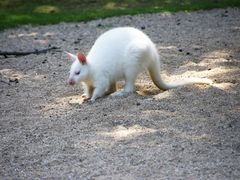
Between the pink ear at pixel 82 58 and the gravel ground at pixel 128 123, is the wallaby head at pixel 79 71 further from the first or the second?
the gravel ground at pixel 128 123

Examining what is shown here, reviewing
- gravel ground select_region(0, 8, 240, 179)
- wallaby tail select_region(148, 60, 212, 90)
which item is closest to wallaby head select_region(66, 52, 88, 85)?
gravel ground select_region(0, 8, 240, 179)

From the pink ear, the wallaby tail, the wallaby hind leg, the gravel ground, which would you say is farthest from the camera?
the wallaby hind leg

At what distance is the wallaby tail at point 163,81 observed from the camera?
6668mm

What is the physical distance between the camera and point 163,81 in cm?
680

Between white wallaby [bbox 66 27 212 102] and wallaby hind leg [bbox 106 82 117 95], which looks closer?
white wallaby [bbox 66 27 212 102]

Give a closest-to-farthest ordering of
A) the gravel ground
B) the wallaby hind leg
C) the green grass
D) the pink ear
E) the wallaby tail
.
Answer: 1. the gravel ground
2. the pink ear
3. the wallaby tail
4. the wallaby hind leg
5. the green grass

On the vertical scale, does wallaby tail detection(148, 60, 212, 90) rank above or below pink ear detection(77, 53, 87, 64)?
below

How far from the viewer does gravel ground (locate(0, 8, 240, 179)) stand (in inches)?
181

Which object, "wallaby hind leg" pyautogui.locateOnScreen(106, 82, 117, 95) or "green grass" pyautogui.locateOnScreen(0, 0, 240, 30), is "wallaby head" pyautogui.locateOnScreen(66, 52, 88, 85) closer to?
"wallaby hind leg" pyautogui.locateOnScreen(106, 82, 117, 95)

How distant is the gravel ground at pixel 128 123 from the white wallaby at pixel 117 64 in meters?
0.19

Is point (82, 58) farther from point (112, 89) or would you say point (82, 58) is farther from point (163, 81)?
point (163, 81)

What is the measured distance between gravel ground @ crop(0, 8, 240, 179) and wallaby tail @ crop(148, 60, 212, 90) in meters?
0.13

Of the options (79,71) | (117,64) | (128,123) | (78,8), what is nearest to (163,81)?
(117,64)

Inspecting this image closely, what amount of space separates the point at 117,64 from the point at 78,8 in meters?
7.37
